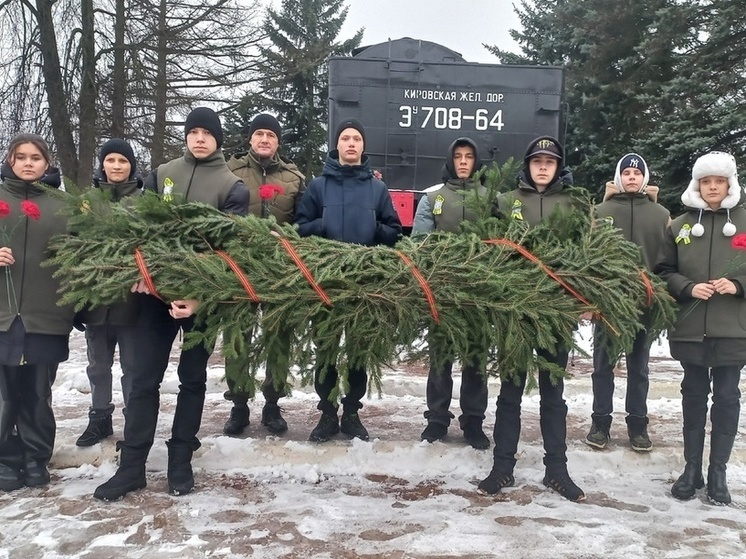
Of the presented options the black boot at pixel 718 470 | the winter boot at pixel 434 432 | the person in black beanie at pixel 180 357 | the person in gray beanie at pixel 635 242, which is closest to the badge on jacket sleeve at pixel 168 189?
the person in black beanie at pixel 180 357

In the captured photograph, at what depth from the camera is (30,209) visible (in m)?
3.17

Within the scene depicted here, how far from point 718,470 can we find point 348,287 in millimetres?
2287

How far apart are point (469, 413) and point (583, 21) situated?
12.1m

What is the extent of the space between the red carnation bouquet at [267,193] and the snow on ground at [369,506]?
4.90 feet

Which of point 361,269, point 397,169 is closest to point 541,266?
point 361,269

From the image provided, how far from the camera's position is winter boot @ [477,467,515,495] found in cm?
341

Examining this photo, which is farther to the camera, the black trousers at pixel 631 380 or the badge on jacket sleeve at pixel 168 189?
the black trousers at pixel 631 380

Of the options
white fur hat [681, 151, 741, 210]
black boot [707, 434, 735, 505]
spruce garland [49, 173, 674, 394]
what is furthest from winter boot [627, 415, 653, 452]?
white fur hat [681, 151, 741, 210]

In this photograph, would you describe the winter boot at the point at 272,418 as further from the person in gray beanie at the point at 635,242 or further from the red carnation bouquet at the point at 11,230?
the person in gray beanie at the point at 635,242

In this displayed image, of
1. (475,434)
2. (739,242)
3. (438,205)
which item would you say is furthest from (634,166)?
(475,434)

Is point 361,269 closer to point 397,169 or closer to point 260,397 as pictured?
point 260,397

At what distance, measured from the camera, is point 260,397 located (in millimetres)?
5164

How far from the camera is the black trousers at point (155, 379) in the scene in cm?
327

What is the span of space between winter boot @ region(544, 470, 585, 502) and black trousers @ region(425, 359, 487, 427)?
28.1 inches
